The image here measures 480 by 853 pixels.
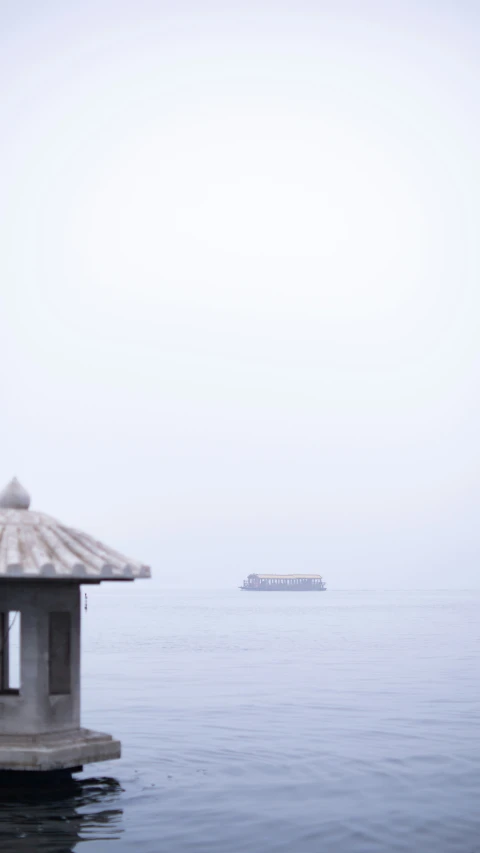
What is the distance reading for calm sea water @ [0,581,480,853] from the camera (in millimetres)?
18578

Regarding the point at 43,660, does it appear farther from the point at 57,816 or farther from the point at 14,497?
the point at 14,497

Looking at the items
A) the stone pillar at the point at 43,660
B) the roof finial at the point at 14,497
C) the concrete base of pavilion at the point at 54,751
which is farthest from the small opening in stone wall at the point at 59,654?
the roof finial at the point at 14,497

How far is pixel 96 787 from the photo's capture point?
22.0 m

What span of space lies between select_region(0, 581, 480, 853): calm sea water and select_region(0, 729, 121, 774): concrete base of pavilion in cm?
90

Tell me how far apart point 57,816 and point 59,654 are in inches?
109

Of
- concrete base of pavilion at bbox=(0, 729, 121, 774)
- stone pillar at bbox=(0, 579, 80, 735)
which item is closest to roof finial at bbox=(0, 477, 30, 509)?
stone pillar at bbox=(0, 579, 80, 735)

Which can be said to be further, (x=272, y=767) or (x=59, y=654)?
(x=272, y=767)

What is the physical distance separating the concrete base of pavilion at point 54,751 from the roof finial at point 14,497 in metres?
4.17

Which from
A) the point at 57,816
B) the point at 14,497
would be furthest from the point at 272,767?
the point at 14,497

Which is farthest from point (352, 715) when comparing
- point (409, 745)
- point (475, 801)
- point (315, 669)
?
point (315, 669)

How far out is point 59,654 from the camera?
67.4ft

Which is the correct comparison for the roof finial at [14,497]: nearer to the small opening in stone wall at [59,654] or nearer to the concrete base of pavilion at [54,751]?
the small opening in stone wall at [59,654]

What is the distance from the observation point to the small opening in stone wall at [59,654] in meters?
20.4

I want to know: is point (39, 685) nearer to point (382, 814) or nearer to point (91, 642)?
point (382, 814)
